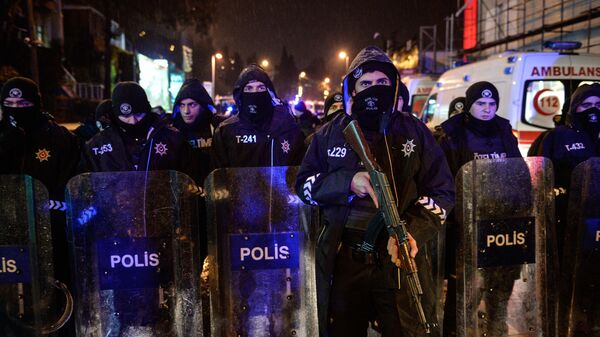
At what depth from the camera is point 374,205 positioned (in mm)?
2568

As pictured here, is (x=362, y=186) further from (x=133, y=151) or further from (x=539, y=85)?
(x=539, y=85)

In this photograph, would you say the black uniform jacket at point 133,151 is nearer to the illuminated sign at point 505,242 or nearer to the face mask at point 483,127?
the illuminated sign at point 505,242

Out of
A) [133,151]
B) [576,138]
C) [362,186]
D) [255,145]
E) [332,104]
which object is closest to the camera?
[362,186]

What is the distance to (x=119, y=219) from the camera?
291cm

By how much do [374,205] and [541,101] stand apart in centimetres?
580

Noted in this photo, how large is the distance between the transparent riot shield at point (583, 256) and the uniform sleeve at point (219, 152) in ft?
Result: 8.20

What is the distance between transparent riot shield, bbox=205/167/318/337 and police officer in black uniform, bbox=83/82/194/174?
86 centimetres

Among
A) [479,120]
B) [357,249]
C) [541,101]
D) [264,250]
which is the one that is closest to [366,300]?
[357,249]

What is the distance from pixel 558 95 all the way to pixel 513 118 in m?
0.77

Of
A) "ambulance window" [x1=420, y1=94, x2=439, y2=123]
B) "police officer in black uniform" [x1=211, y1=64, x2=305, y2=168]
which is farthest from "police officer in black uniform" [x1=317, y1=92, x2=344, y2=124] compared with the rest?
"ambulance window" [x1=420, y1=94, x2=439, y2=123]

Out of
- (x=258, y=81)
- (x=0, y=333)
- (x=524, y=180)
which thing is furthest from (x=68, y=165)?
(x=524, y=180)

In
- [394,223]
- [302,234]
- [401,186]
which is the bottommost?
[302,234]

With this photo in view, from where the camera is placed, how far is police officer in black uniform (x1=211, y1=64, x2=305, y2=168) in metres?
3.98

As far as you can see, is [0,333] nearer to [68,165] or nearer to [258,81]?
[68,165]
